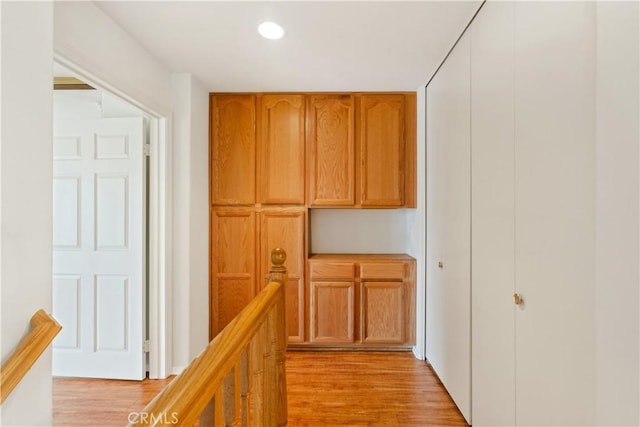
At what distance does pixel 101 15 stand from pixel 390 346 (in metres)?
3.29

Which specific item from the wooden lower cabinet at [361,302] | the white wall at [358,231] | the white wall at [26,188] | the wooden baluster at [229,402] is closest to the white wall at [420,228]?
the wooden lower cabinet at [361,302]

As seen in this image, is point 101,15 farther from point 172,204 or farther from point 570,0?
point 570,0

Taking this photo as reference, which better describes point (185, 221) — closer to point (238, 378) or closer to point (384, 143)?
point (384, 143)

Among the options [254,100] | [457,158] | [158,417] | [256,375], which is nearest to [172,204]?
[254,100]

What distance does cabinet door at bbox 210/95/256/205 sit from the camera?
3.31 metres

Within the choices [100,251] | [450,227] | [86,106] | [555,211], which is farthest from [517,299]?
[86,106]

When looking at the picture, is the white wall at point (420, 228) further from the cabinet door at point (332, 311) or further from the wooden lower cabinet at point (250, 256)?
the wooden lower cabinet at point (250, 256)

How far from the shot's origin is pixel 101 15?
6.52 ft

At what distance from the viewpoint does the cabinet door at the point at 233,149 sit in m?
3.31

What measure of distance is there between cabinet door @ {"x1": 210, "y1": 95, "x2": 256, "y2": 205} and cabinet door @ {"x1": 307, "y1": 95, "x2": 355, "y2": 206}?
21.4 inches

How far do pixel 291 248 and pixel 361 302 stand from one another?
32.0 inches

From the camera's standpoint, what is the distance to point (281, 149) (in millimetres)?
3324

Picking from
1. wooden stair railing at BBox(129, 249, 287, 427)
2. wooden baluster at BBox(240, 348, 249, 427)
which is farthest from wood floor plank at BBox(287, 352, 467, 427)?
wooden baluster at BBox(240, 348, 249, 427)

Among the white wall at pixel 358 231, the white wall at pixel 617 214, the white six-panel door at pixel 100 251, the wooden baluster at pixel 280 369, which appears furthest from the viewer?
the white wall at pixel 358 231
